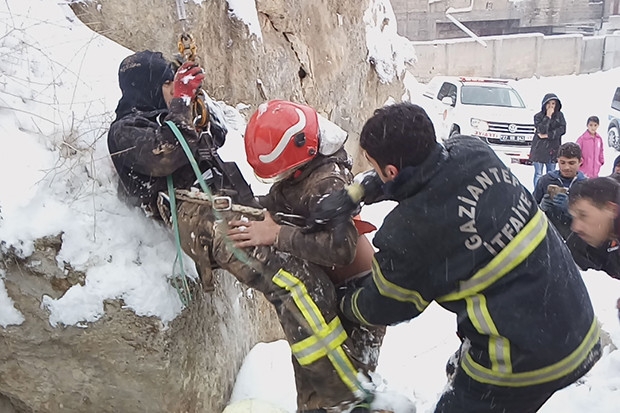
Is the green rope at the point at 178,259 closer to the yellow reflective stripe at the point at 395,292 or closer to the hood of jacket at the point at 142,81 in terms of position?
the hood of jacket at the point at 142,81

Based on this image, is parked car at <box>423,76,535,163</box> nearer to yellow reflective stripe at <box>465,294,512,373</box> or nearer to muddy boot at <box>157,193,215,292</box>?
muddy boot at <box>157,193,215,292</box>

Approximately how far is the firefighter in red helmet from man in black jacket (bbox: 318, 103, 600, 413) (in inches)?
17.3

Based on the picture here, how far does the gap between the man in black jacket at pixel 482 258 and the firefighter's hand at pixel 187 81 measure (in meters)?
1.11

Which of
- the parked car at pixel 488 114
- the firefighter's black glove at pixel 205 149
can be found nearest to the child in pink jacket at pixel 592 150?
the parked car at pixel 488 114

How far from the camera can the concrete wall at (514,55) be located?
883 inches

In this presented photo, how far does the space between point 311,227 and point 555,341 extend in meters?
1.04

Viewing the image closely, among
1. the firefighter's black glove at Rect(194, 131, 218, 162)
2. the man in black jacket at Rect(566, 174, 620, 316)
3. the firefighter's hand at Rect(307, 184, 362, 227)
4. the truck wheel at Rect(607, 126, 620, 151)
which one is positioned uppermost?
the firefighter's black glove at Rect(194, 131, 218, 162)

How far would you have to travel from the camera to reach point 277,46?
273 inches

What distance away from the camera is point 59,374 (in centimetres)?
314

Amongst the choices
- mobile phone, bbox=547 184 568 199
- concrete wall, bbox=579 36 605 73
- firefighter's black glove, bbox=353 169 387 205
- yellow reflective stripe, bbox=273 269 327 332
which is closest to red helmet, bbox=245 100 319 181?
firefighter's black glove, bbox=353 169 387 205

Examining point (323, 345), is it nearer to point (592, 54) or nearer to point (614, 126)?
point (614, 126)

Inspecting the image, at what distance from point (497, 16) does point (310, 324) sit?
26497 mm

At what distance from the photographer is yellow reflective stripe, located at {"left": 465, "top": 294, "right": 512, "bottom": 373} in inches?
85.2

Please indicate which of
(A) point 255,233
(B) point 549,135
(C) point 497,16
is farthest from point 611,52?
(A) point 255,233
